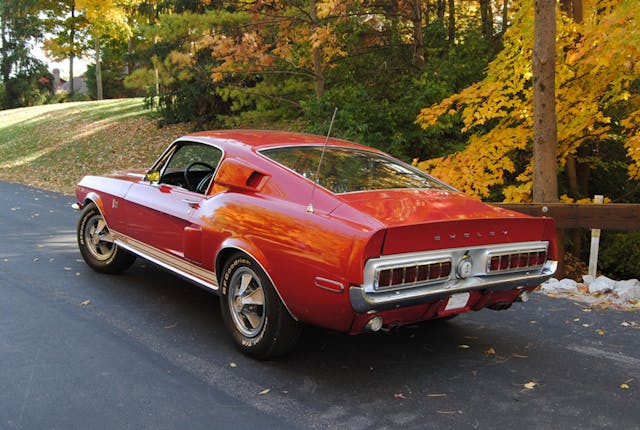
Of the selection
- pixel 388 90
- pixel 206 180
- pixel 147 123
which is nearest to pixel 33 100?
pixel 147 123

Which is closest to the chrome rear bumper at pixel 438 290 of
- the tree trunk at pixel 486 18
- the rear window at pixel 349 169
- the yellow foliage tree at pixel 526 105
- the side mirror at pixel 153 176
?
the rear window at pixel 349 169

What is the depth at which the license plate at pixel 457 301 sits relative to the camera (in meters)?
3.90

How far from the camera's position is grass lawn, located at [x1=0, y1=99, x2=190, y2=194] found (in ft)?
61.8

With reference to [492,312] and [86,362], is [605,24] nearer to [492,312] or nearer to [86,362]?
[492,312]

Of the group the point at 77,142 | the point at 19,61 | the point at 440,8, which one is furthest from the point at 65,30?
the point at 440,8

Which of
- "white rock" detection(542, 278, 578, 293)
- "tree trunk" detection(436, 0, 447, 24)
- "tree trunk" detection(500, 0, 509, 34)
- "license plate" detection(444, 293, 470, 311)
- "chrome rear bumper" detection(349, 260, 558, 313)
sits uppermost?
"tree trunk" detection(436, 0, 447, 24)

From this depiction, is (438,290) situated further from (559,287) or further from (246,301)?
(559,287)

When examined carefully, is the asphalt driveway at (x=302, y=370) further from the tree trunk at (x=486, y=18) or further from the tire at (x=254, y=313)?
the tree trunk at (x=486, y=18)

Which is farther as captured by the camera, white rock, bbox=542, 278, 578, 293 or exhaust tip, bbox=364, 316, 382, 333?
white rock, bbox=542, 278, 578, 293

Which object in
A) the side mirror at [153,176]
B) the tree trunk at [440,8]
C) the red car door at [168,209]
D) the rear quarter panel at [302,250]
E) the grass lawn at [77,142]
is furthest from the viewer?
the grass lawn at [77,142]

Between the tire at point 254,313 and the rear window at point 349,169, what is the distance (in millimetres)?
785

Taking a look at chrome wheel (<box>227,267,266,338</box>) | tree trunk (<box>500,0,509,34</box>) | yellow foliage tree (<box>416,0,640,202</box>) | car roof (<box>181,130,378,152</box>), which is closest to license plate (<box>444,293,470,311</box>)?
chrome wheel (<box>227,267,266,338</box>)

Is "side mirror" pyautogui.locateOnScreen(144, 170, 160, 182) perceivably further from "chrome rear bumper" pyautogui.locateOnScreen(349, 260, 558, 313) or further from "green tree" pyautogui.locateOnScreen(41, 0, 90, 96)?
"green tree" pyautogui.locateOnScreen(41, 0, 90, 96)

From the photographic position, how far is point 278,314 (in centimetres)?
401
